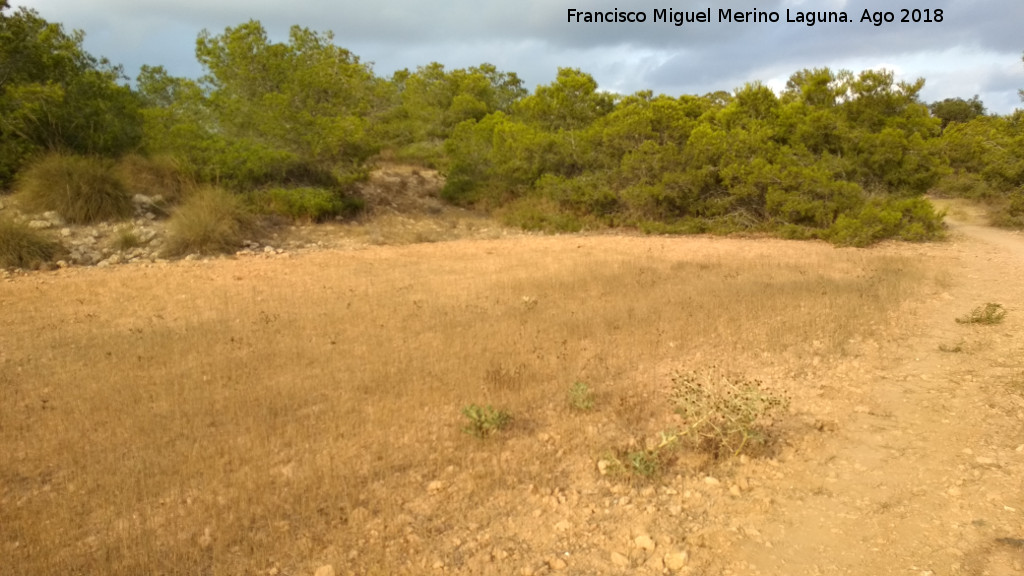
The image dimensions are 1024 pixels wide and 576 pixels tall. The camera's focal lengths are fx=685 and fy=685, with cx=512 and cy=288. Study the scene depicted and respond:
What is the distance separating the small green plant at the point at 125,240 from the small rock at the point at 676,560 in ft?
38.9

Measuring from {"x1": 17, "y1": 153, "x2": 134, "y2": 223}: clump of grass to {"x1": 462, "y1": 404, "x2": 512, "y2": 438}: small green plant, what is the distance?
1140cm

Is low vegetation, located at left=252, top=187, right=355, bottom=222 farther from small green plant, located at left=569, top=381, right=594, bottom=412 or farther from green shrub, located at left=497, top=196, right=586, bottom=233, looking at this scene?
small green plant, located at left=569, top=381, right=594, bottom=412

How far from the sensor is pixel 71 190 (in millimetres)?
12758

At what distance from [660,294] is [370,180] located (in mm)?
13888

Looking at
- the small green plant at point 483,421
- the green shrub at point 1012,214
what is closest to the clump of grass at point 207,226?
the small green plant at point 483,421

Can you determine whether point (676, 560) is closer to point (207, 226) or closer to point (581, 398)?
point (581, 398)

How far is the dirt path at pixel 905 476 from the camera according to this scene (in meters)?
3.27

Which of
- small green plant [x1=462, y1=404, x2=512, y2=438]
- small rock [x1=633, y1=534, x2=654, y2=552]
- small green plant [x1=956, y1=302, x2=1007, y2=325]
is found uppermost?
small green plant [x1=956, y1=302, x2=1007, y2=325]

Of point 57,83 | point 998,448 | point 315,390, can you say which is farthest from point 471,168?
point 998,448

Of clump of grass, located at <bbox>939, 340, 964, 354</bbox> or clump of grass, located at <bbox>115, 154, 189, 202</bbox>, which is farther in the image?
clump of grass, located at <bbox>115, 154, 189, 202</bbox>

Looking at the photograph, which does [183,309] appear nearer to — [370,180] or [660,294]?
[660,294]

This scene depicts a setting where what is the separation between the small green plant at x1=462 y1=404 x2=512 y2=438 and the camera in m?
4.55

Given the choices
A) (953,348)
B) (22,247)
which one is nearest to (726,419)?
(953,348)

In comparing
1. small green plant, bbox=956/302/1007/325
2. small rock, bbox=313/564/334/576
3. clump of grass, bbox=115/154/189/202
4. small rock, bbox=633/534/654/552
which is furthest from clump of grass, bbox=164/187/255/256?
small green plant, bbox=956/302/1007/325
